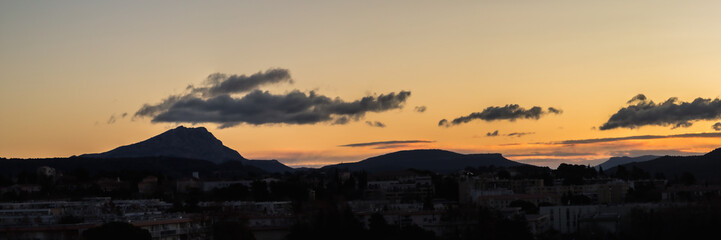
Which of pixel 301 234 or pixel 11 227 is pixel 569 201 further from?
pixel 11 227

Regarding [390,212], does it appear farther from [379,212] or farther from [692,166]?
[692,166]

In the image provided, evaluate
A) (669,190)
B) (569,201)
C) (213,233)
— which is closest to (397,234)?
(213,233)

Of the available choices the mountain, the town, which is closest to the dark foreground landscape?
the town

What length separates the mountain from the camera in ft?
529

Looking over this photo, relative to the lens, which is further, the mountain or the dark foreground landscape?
the mountain

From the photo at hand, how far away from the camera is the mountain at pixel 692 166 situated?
161125 mm

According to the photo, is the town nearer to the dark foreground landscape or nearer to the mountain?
the dark foreground landscape

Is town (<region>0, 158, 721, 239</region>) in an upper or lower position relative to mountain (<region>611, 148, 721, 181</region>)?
lower

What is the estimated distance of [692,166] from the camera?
169 meters

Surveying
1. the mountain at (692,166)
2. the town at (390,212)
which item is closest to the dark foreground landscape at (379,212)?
the town at (390,212)

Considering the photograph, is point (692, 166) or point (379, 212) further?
point (692, 166)

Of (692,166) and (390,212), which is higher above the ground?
(692,166)

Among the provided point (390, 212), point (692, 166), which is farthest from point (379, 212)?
point (692, 166)

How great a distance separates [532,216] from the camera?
260 feet
